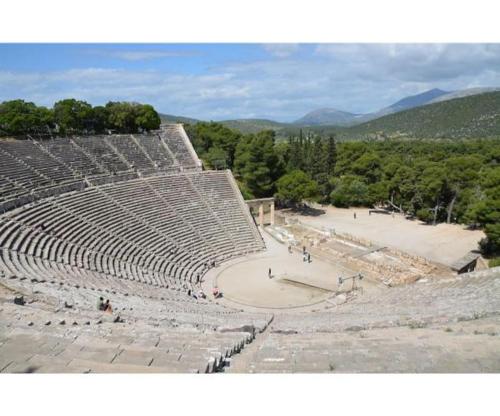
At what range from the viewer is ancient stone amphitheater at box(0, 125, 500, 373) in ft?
23.0

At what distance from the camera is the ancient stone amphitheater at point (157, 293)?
23.0 ft

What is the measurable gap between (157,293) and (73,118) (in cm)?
2375

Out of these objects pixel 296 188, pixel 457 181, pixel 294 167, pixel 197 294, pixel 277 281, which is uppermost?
pixel 294 167

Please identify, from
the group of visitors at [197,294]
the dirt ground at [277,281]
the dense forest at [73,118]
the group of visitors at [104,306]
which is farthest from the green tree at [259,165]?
the group of visitors at [104,306]

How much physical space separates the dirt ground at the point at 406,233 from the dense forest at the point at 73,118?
17.2 m

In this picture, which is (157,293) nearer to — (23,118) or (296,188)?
(296,188)

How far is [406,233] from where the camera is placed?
31.1 meters

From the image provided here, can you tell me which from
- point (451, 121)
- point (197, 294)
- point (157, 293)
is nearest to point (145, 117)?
point (197, 294)

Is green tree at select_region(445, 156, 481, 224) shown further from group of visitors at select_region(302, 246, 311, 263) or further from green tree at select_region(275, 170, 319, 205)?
group of visitors at select_region(302, 246, 311, 263)

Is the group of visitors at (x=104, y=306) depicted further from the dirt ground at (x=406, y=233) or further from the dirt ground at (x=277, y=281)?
the dirt ground at (x=406, y=233)

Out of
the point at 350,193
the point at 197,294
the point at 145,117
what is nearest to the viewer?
the point at 197,294

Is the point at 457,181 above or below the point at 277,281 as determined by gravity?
above

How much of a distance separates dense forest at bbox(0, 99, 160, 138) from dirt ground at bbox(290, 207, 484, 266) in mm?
17170

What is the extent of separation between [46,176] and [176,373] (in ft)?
71.2
